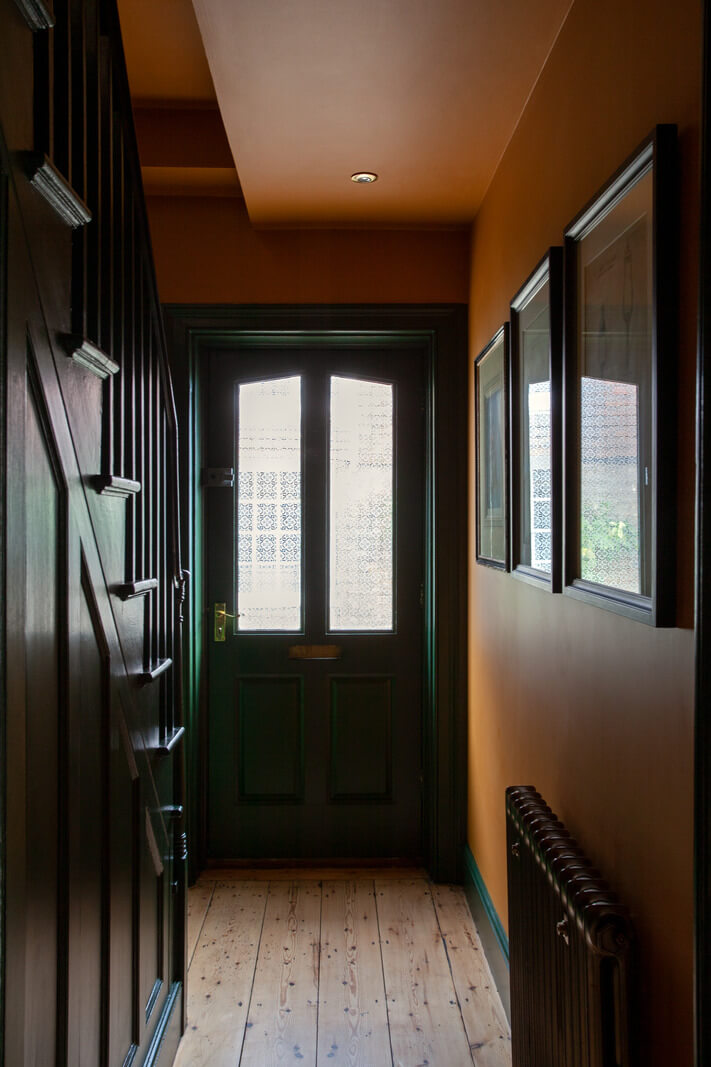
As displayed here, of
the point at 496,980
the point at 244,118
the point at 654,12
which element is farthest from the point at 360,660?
the point at 654,12

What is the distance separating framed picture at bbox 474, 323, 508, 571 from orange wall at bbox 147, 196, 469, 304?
0.53 meters

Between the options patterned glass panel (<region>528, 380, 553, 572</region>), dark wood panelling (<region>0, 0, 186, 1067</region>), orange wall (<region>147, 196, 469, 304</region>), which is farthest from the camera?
orange wall (<region>147, 196, 469, 304</region>)

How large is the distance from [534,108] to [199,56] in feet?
3.55

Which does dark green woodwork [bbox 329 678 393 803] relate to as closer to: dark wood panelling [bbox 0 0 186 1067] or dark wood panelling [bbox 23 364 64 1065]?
dark wood panelling [bbox 0 0 186 1067]

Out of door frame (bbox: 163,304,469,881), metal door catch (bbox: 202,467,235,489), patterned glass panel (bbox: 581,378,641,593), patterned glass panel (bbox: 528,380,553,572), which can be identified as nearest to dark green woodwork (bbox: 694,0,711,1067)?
patterned glass panel (bbox: 581,378,641,593)

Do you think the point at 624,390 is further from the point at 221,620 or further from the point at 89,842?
the point at 221,620

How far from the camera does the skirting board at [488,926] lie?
232 cm

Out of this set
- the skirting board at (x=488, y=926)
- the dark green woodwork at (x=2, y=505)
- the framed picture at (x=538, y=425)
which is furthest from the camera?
the skirting board at (x=488, y=926)

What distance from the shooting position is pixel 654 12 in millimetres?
1248

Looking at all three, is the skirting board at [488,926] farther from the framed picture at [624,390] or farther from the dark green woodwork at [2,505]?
the dark green woodwork at [2,505]

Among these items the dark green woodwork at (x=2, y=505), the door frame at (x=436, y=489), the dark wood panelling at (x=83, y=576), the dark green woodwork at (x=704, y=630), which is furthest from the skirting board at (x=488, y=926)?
the dark green woodwork at (x=2, y=505)

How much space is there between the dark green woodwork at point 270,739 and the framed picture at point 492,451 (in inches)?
41.8

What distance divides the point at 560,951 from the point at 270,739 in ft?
6.74

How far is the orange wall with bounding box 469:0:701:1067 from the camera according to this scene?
113 centimetres
